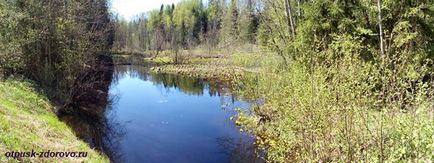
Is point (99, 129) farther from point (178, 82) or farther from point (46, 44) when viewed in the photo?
point (178, 82)

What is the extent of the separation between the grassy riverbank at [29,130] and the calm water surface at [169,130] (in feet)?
7.01

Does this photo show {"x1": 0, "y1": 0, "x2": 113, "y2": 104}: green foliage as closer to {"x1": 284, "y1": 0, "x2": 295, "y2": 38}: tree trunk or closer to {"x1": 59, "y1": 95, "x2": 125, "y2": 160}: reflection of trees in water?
{"x1": 59, "y1": 95, "x2": 125, "y2": 160}: reflection of trees in water

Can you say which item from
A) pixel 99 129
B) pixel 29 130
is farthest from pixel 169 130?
pixel 29 130

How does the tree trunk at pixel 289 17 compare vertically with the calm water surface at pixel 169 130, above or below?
above

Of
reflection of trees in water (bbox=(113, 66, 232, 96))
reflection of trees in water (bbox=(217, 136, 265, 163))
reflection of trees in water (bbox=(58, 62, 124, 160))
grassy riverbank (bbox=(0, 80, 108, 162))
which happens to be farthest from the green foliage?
reflection of trees in water (bbox=(113, 66, 232, 96))

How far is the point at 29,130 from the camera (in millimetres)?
8984

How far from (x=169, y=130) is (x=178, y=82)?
19.4 metres

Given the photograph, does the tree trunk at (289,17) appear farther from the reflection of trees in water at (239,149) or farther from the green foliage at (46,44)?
the green foliage at (46,44)

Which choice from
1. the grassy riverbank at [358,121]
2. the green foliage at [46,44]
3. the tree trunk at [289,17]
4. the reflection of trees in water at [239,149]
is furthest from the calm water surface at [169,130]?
the grassy riverbank at [358,121]

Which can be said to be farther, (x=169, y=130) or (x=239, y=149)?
(x=169, y=130)

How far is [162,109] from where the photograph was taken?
→ 74.2 ft

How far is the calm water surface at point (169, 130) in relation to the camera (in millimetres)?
13484

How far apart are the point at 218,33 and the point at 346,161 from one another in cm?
6638

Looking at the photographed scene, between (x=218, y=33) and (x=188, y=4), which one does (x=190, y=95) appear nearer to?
(x=218, y=33)
